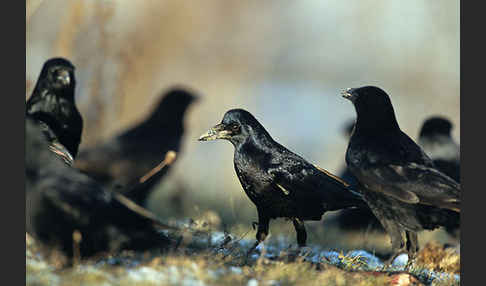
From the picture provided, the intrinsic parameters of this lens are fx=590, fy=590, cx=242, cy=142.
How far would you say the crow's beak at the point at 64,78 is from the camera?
225 inches

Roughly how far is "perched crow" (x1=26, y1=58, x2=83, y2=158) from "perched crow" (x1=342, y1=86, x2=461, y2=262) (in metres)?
2.63

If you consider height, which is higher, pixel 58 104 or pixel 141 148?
pixel 58 104

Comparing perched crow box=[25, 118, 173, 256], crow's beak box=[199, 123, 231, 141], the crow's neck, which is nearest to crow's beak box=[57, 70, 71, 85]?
perched crow box=[25, 118, 173, 256]

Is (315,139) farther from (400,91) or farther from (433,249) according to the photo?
(433,249)

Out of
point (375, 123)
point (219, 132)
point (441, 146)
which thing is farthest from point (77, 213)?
point (441, 146)

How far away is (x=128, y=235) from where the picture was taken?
4.35m

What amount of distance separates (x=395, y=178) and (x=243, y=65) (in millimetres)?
9166

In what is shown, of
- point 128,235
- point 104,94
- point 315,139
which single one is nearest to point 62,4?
point 104,94

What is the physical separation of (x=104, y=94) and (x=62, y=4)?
1866mm

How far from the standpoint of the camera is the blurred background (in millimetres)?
10102

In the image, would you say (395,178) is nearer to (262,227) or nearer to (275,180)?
(275,180)

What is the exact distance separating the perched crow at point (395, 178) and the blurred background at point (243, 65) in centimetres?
260

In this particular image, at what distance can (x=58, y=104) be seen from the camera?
18.7 feet

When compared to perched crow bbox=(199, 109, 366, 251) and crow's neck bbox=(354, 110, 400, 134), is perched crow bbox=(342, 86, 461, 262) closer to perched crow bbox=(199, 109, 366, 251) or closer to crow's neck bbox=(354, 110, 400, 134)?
crow's neck bbox=(354, 110, 400, 134)
